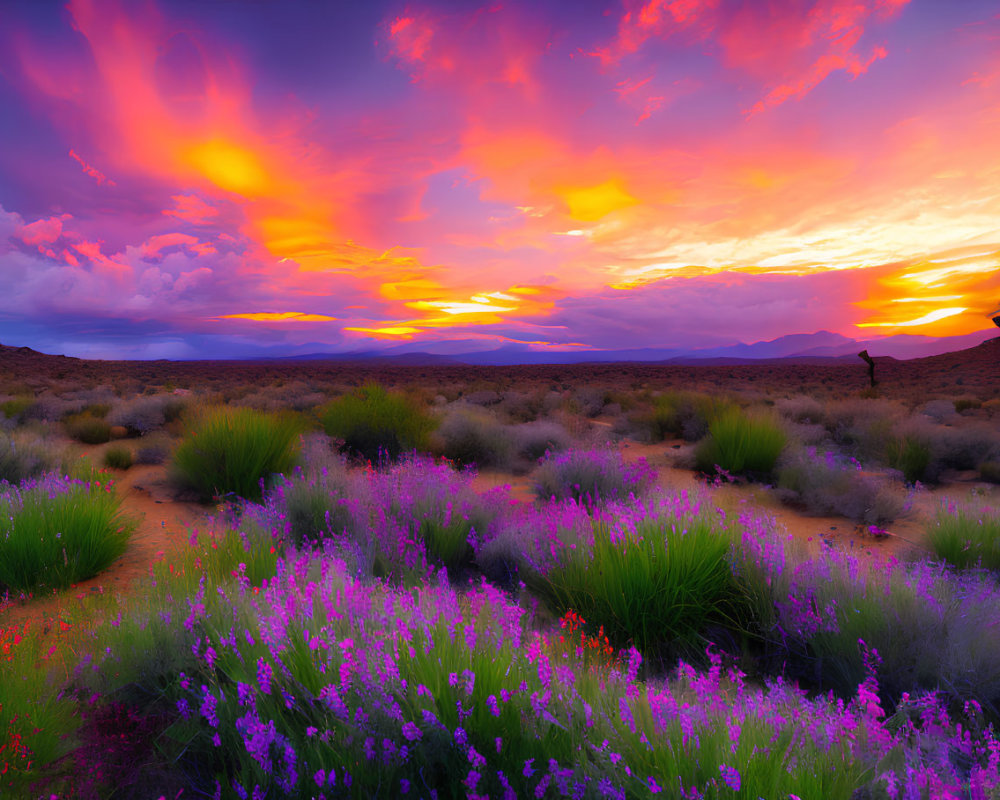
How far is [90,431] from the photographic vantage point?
32.8ft

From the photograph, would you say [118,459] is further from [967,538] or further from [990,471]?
[990,471]

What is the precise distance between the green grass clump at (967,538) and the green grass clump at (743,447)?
308cm

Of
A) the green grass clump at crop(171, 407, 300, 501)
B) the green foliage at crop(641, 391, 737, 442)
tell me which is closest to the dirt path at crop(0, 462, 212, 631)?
the green grass clump at crop(171, 407, 300, 501)

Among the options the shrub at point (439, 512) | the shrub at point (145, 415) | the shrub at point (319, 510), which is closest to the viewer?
the shrub at point (439, 512)

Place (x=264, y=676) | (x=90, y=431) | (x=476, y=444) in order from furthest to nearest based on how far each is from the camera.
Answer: (x=90, y=431), (x=476, y=444), (x=264, y=676)

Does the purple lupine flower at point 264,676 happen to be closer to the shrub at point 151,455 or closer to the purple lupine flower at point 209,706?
the purple lupine flower at point 209,706

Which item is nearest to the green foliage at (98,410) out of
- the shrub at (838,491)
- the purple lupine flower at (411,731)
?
the purple lupine flower at (411,731)

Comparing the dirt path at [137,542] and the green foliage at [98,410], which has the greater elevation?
the green foliage at [98,410]

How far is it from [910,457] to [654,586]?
699cm

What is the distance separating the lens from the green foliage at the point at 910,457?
7.56 meters

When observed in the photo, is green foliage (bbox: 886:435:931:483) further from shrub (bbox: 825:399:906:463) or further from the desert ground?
the desert ground

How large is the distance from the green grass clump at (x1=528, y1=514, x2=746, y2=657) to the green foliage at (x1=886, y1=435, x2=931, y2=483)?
6.16m

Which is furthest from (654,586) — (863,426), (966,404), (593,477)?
(966,404)

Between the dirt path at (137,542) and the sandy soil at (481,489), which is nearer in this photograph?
the dirt path at (137,542)
